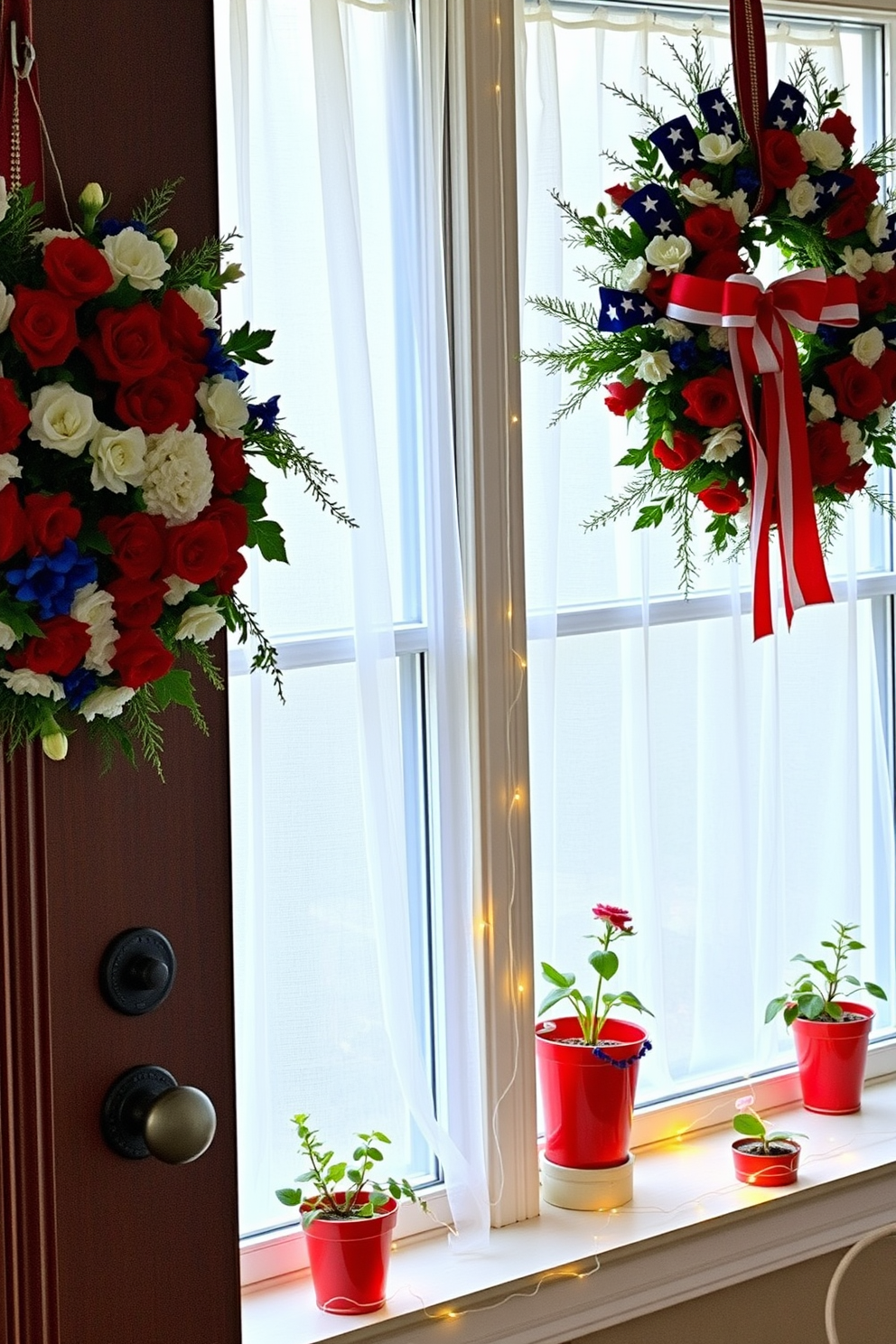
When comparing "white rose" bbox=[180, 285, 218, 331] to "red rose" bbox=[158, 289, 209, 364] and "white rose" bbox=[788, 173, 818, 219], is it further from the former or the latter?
"white rose" bbox=[788, 173, 818, 219]

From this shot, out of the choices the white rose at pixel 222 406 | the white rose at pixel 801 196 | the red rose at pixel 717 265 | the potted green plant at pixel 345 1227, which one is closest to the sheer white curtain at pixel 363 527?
the potted green plant at pixel 345 1227

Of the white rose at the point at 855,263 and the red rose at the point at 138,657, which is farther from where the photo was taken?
the white rose at the point at 855,263

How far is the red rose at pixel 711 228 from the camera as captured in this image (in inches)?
67.9

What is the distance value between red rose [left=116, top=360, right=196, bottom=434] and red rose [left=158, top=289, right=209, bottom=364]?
0.03 metres

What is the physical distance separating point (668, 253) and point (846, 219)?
0.25 metres

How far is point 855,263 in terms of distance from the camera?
1.81 m

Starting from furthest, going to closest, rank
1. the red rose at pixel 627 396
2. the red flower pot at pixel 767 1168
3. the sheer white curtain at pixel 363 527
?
the red flower pot at pixel 767 1168 → the red rose at pixel 627 396 → the sheer white curtain at pixel 363 527

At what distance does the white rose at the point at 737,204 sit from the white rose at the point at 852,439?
0.29 meters

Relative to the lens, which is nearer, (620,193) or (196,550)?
(196,550)

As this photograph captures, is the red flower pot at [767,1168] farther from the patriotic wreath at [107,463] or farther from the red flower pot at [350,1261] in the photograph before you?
the patriotic wreath at [107,463]

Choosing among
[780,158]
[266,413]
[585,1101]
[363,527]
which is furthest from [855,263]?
[585,1101]

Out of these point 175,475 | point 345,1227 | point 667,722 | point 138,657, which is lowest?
point 345,1227

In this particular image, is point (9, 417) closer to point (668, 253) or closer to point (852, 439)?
point (668, 253)

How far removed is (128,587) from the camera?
110cm
